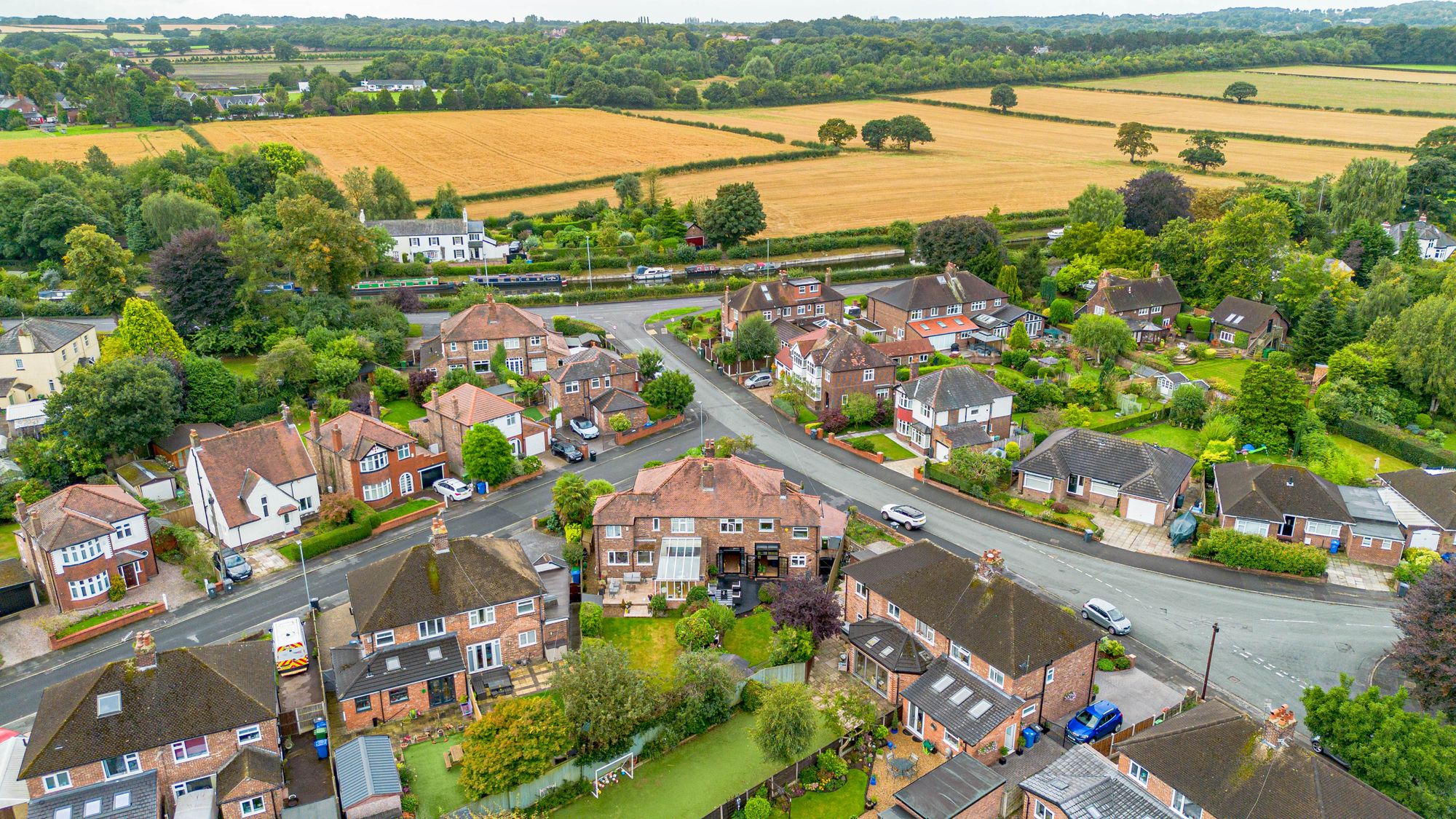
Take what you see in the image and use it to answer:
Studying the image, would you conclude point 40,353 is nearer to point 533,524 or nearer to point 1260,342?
point 533,524

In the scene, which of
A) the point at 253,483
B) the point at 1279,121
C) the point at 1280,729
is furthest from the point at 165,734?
the point at 1279,121

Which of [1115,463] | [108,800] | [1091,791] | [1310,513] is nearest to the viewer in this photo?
[108,800]

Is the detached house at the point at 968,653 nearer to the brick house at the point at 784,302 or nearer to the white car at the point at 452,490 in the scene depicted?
the white car at the point at 452,490

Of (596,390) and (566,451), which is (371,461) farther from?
(596,390)

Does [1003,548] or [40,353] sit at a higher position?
[40,353]

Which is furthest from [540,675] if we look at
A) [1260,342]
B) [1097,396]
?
[1260,342]

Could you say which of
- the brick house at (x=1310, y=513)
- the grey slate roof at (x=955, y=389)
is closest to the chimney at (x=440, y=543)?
the grey slate roof at (x=955, y=389)
